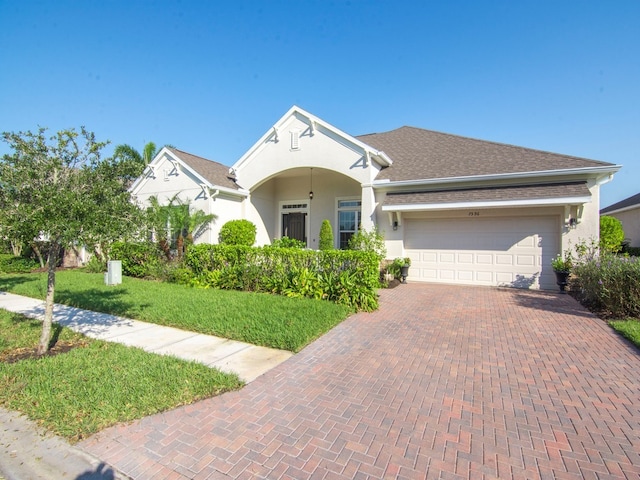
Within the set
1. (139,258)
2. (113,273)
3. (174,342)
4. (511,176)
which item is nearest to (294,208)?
(139,258)

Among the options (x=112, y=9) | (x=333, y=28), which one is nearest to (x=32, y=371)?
(x=112, y=9)

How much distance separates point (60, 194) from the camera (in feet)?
14.1

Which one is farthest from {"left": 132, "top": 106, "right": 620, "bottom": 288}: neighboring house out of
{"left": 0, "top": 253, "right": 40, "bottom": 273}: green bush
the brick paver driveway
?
{"left": 0, "top": 253, "right": 40, "bottom": 273}: green bush

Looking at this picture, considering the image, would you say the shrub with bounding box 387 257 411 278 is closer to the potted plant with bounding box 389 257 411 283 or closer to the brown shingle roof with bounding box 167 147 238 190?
the potted plant with bounding box 389 257 411 283

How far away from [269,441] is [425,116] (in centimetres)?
1765

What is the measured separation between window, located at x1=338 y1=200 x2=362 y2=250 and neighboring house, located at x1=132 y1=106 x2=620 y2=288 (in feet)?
0.16

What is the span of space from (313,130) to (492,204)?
7452 millimetres

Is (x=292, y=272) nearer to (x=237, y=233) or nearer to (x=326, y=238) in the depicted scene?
(x=326, y=238)

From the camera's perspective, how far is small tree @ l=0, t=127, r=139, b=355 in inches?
164

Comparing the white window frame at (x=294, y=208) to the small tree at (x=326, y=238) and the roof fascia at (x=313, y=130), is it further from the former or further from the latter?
the roof fascia at (x=313, y=130)

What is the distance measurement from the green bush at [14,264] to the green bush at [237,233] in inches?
387

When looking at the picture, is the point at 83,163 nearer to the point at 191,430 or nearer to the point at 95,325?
the point at 95,325

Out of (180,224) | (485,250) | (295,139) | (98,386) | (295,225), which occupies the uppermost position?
(295,139)

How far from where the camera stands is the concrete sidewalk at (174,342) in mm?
4730
